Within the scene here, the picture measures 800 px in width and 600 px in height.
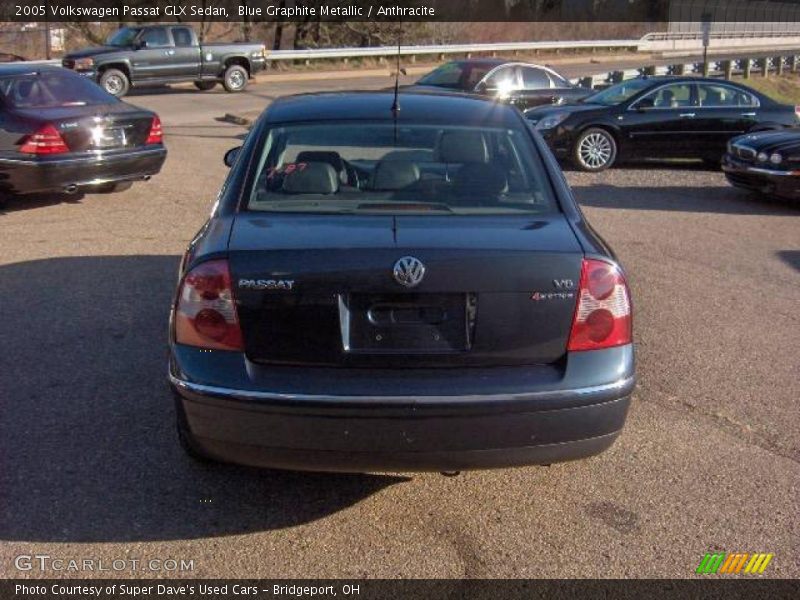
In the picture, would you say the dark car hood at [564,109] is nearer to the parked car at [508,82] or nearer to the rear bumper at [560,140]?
the rear bumper at [560,140]

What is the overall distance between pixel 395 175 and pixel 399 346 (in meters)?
1.07

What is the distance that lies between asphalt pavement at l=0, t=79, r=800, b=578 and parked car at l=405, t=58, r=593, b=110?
9.97 m

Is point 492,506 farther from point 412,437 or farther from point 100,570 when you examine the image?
point 100,570

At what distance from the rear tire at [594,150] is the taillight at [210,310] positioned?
11473mm

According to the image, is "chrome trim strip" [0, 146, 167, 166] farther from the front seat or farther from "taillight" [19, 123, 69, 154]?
the front seat

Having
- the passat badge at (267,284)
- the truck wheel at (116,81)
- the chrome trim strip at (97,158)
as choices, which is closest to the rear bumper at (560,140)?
the chrome trim strip at (97,158)

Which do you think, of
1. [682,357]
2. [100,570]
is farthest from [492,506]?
[682,357]

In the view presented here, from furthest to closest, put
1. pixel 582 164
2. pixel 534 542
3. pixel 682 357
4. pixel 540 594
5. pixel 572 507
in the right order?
1. pixel 582 164
2. pixel 682 357
3. pixel 572 507
4. pixel 534 542
5. pixel 540 594

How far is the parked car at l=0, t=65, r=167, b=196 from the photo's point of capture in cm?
957

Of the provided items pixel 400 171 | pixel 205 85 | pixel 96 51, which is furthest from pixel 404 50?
pixel 400 171

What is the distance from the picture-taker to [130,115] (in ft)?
33.7

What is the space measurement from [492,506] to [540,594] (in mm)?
665

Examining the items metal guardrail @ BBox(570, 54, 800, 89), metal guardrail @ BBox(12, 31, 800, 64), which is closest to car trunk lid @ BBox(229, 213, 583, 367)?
metal guardrail @ BBox(12, 31, 800, 64)

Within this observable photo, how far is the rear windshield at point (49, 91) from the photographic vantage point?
1000 centimetres
